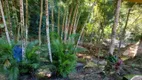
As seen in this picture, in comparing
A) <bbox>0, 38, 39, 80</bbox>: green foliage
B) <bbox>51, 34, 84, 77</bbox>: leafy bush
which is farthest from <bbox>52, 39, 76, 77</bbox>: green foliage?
<bbox>0, 38, 39, 80</bbox>: green foliage

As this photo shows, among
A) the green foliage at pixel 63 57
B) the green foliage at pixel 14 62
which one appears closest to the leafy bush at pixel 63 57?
the green foliage at pixel 63 57

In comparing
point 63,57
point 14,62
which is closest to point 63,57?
point 63,57

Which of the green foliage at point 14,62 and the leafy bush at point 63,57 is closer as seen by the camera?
the green foliage at point 14,62

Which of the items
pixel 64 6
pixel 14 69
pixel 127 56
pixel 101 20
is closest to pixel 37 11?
pixel 64 6

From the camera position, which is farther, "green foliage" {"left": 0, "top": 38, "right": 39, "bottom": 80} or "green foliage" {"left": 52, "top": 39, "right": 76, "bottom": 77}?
"green foliage" {"left": 52, "top": 39, "right": 76, "bottom": 77}

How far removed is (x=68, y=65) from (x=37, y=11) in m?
5.01

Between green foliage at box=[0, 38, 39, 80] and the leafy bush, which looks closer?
green foliage at box=[0, 38, 39, 80]

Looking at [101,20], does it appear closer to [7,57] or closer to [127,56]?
[127,56]

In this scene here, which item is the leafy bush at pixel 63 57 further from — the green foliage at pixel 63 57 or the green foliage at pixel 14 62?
the green foliage at pixel 14 62

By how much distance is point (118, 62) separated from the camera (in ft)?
16.5

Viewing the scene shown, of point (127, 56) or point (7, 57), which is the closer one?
point (7, 57)

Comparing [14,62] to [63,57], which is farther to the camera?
[63,57]

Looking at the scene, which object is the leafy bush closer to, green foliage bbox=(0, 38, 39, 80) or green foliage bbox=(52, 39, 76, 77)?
green foliage bbox=(52, 39, 76, 77)

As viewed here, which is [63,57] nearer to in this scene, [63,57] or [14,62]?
[63,57]
